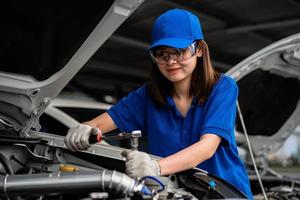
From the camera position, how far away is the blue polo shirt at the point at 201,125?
184 cm

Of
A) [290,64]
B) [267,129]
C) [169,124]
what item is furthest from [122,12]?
[267,129]

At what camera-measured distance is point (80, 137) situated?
1757 millimetres

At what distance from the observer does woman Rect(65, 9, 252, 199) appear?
69.7 inches

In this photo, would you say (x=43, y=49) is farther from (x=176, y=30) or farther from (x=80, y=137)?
(x=176, y=30)

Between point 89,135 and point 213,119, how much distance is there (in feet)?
1.67

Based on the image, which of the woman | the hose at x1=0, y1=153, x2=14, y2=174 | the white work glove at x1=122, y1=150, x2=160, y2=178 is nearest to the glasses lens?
the woman

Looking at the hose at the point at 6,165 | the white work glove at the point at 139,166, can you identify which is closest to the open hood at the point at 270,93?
the white work glove at the point at 139,166

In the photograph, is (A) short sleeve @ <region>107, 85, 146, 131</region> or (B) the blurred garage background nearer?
(B) the blurred garage background

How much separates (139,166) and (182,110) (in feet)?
1.76

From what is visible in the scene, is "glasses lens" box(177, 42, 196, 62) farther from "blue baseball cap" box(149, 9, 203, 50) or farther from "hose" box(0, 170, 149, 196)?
"hose" box(0, 170, 149, 196)

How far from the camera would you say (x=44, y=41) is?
1954mm

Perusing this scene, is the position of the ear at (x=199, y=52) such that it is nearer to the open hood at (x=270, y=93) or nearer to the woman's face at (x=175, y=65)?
the woman's face at (x=175, y=65)

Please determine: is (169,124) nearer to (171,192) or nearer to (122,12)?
(171,192)

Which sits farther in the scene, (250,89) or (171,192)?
(250,89)
